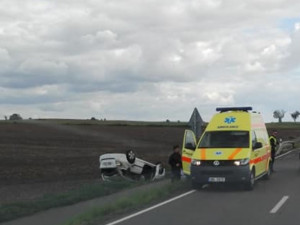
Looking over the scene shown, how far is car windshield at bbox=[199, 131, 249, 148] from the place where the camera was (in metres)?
19.1

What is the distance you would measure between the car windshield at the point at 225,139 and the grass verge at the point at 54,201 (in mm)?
3343

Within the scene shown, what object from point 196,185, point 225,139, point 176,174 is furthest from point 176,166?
point 225,139

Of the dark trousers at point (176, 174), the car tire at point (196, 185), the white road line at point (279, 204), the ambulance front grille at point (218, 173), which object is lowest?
the white road line at point (279, 204)

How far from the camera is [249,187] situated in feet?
59.6

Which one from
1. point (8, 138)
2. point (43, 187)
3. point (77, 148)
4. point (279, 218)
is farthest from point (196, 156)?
point (8, 138)

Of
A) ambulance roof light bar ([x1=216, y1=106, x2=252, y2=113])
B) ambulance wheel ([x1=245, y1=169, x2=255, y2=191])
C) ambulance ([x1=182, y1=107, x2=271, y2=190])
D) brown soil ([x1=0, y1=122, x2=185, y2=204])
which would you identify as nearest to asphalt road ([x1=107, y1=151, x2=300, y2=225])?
ambulance wheel ([x1=245, y1=169, x2=255, y2=191])

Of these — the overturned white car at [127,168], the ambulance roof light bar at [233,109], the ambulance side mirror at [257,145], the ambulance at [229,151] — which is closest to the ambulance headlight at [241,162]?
the ambulance at [229,151]

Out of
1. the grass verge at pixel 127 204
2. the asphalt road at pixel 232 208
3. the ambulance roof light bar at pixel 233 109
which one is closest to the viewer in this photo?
the asphalt road at pixel 232 208

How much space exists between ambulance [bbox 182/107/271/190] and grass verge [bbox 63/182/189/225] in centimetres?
86

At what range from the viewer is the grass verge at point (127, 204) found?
12744mm

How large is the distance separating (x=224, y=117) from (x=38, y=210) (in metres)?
8.16

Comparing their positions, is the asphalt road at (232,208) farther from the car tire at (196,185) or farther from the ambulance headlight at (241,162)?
the ambulance headlight at (241,162)

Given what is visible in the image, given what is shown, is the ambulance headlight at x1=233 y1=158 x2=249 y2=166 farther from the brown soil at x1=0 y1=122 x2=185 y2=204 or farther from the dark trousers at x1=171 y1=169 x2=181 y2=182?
the brown soil at x1=0 y1=122 x2=185 y2=204

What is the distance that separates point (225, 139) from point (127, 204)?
17.9 ft
